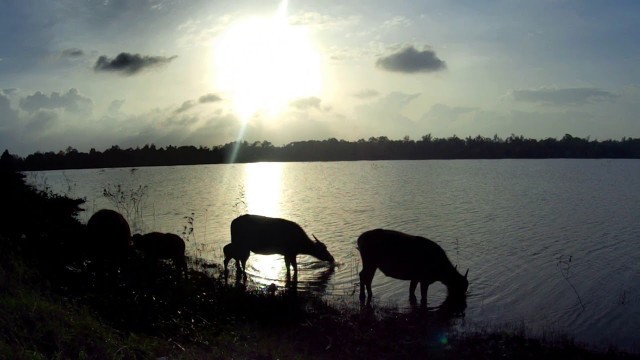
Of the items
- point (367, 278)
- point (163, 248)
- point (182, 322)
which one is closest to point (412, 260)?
point (367, 278)

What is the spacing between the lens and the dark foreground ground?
6.14 meters

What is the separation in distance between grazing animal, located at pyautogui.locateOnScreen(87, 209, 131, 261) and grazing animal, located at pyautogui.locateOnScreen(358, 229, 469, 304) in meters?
6.06

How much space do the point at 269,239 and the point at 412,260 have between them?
15.0 feet

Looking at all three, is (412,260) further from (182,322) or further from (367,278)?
(182,322)

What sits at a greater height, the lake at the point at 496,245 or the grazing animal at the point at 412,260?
the grazing animal at the point at 412,260

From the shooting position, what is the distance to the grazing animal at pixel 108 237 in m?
12.1

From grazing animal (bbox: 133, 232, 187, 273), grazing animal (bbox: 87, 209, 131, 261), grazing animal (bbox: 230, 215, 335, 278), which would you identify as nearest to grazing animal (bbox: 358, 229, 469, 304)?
grazing animal (bbox: 230, 215, 335, 278)

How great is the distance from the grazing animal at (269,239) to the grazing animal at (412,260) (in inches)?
116

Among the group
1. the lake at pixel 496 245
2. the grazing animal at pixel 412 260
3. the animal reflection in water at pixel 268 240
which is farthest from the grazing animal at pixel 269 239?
the grazing animal at pixel 412 260

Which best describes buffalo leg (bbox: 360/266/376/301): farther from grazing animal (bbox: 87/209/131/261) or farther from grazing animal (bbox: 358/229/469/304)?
grazing animal (bbox: 87/209/131/261)

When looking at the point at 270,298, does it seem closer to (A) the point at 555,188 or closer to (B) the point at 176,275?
(B) the point at 176,275

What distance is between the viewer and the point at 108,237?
40.5ft

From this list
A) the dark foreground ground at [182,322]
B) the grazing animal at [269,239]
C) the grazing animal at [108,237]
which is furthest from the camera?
the grazing animal at [269,239]

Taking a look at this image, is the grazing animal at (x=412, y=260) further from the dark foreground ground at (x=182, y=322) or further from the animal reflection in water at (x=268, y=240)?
the animal reflection in water at (x=268, y=240)
